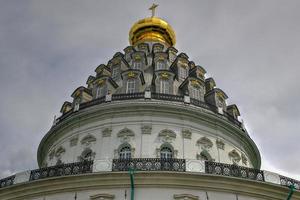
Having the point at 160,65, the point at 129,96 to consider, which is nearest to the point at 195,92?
the point at 160,65

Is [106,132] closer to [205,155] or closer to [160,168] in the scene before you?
[160,168]

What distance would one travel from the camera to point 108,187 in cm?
2289

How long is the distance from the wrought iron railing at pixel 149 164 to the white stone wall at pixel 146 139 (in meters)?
2.98

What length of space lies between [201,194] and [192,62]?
51.1 feet

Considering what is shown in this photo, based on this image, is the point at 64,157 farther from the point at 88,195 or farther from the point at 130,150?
the point at 88,195

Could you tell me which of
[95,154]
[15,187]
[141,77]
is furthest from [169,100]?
[15,187]

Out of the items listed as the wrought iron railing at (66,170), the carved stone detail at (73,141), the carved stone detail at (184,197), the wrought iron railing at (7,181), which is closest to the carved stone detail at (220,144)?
the carved stone detail at (184,197)

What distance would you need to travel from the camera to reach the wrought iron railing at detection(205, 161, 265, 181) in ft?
78.1

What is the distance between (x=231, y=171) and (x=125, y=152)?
6.86 metres

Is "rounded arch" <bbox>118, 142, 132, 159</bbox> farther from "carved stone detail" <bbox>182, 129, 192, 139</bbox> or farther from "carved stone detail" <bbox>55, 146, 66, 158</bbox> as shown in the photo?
"carved stone detail" <bbox>55, 146, 66, 158</bbox>

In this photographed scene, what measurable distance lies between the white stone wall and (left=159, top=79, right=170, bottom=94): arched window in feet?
8.88

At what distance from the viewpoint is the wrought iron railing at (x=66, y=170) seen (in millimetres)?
24016

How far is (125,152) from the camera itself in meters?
27.5

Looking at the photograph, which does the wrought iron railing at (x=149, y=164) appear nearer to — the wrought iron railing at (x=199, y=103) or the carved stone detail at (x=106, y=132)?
the carved stone detail at (x=106, y=132)
